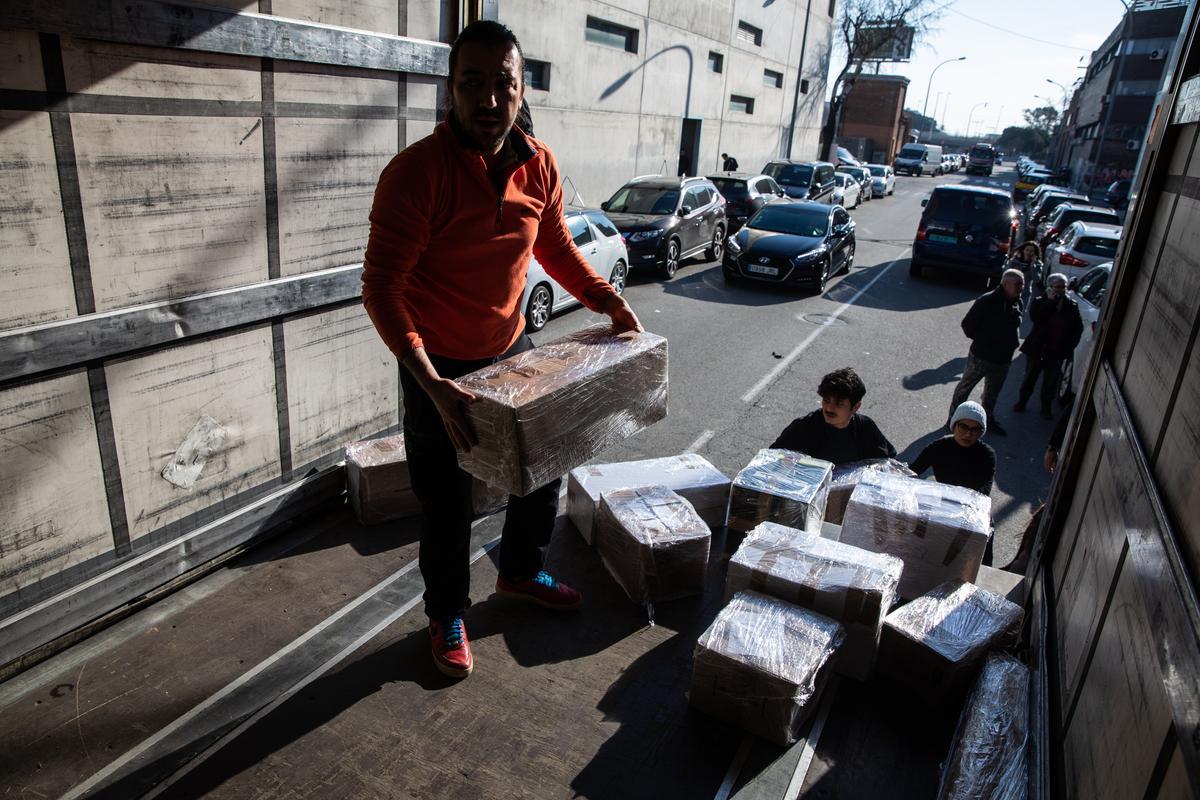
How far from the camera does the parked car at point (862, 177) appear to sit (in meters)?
31.3

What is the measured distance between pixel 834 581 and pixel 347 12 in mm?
3975

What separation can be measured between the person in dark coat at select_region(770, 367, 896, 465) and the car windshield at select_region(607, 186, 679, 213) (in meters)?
10.5

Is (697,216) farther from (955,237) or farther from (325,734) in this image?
(325,734)

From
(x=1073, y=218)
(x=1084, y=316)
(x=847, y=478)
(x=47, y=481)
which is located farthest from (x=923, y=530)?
(x=1073, y=218)

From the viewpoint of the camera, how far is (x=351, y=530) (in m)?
4.73

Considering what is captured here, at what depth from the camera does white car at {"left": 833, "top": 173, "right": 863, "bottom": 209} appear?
85.0ft

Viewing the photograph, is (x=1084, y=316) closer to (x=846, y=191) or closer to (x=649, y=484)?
(x=649, y=484)

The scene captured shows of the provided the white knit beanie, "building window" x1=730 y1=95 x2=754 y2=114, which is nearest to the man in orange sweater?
the white knit beanie

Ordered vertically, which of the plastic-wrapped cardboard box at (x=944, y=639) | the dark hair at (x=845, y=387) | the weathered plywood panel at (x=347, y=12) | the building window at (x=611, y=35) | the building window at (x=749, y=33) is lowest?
the plastic-wrapped cardboard box at (x=944, y=639)

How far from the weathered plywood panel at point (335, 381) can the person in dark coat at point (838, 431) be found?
270 cm

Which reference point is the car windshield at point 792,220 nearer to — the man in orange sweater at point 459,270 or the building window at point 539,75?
the building window at point 539,75

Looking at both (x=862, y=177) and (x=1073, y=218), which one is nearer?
(x=1073, y=218)

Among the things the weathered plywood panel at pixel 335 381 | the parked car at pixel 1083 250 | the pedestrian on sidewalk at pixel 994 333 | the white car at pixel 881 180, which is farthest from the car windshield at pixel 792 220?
the white car at pixel 881 180

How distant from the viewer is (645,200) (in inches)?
600
